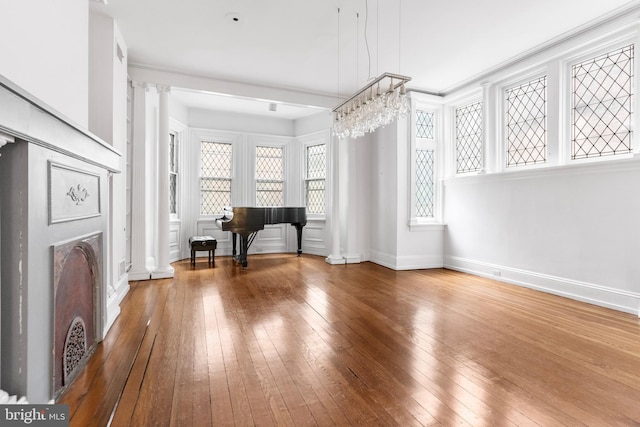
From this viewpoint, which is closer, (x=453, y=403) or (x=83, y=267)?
(x=453, y=403)

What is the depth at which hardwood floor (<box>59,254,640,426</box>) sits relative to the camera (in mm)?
1517

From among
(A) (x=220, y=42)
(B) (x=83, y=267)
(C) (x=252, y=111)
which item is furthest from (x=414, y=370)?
(C) (x=252, y=111)

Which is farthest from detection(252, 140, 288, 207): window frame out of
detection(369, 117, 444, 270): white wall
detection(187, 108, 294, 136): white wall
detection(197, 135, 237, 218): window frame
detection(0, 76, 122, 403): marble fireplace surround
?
detection(0, 76, 122, 403): marble fireplace surround

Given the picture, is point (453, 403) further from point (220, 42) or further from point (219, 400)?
point (220, 42)

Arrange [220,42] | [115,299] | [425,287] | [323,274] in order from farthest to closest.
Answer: [323,274] → [425,287] → [220,42] → [115,299]

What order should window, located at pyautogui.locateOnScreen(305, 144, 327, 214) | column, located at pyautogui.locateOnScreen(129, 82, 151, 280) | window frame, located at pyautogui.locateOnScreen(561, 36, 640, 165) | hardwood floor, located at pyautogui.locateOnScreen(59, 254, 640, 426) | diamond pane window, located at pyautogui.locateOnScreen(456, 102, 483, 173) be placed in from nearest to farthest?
hardwood floor, located at pyautogui.locateOnScreen(59, 254, 640, 426) < window frame, located at pyautogui.locateOnScreen(561, 36, 640, 165) < column, located at pyautogui.locateOnScreen(129, 82, 151, 280) < diamond pane window, located at pyautogui.locateOnScreen(456, 102, 483, 173) < window, located at pyautogui.locateOnScreen(305, 144, 327, 214)

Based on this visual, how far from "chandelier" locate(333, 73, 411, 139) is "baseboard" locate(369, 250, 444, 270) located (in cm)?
261

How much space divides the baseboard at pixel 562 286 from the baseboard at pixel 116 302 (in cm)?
466

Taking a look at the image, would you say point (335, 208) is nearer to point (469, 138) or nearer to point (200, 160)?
point (469, 138)

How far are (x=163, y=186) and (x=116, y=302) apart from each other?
192cm

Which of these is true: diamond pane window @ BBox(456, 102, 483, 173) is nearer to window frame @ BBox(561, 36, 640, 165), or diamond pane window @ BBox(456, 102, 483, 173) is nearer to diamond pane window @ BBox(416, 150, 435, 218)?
diamond pane window @ BBox(416, 150, 435, 218)

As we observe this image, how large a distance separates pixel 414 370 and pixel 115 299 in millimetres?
2829

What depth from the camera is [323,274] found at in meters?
4.70

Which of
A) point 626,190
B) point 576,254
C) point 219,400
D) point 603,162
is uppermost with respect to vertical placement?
point 603,162
